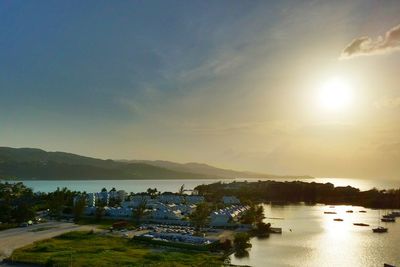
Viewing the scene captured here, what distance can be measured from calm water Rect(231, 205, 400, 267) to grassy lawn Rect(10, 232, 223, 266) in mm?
5010

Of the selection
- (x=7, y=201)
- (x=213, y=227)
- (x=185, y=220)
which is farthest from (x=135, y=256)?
(x=7, y=201)

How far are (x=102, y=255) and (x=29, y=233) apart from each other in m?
18.9

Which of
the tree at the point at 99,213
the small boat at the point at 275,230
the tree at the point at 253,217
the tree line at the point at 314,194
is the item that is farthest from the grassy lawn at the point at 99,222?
the tree line at the point at 314,194

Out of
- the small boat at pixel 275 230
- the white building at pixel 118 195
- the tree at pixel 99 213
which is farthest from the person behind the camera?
the white building at pixel 118 195

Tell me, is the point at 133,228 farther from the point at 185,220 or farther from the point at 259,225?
the point at 259,225

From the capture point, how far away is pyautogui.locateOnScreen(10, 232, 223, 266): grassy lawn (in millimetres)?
37562

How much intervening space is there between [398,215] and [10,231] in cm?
7995

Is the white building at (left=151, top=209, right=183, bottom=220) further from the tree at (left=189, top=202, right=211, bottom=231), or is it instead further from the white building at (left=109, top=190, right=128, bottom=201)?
the white building at (left=109, top=190, right=128, bottom=201)

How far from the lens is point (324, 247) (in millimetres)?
51781

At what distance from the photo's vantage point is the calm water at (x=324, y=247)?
140ft

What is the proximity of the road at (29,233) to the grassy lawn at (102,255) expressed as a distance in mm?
2078

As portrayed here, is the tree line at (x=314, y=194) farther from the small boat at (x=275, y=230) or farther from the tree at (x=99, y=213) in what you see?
the small boat at (x=275, y=230)

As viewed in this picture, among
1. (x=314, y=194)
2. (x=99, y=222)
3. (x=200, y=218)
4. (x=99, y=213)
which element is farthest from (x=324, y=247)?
(x=314, y=194)

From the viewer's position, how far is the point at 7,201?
2729 inches
